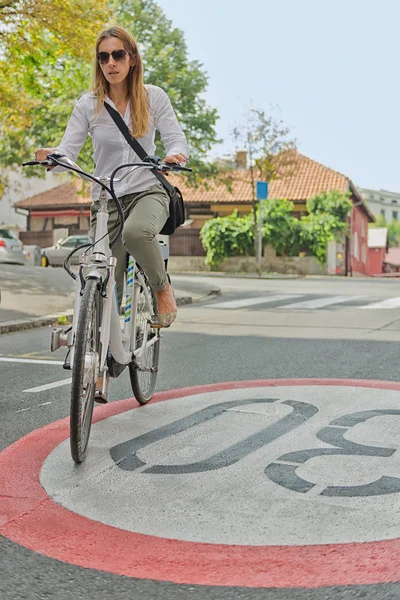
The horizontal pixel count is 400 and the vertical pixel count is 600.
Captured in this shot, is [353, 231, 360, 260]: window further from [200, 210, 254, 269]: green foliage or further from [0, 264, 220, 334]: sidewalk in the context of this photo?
[0, 264, 220, 334]: sidewalk

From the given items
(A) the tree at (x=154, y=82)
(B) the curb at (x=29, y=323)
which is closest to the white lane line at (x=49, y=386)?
(B) the curb at (x=29, y=323)

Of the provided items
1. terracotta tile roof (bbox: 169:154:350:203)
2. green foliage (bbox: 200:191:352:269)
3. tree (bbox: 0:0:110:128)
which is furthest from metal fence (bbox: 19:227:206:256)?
tree (bbox: 0:0:110:128)

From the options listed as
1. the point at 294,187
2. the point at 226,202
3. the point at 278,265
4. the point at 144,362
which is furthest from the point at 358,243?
the point at 144,362

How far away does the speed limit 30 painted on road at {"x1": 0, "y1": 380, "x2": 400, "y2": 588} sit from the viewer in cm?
267

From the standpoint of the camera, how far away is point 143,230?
4441 mm

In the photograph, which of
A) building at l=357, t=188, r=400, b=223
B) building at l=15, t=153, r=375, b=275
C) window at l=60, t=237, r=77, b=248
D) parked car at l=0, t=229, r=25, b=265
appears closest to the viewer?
parked car at l=0, t=229, r=25, b=265

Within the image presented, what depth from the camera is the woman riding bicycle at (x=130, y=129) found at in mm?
4555

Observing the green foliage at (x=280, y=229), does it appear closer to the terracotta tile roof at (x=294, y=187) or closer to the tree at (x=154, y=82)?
the terracotta tile roof at (x=294, y=187)

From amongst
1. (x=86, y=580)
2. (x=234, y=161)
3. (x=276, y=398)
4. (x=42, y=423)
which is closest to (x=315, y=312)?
(x=276, y=398)

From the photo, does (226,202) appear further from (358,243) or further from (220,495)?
(220,495)

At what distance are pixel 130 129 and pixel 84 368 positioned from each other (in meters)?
1.52

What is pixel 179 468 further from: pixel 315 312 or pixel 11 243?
pixel 11 243

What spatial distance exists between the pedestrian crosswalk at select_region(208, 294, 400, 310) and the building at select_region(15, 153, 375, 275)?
24.4 meters

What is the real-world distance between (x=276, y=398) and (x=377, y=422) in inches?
36.1
